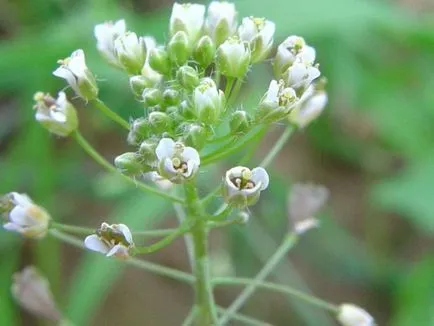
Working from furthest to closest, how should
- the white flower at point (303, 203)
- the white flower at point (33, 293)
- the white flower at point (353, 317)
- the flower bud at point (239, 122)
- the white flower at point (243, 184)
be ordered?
the white flower at point (303, 203)
the white flower at point (33, 293)
the white flower at point (353, 317)
the flower bud at point (239, 122)
the white flower at point (243, 184)

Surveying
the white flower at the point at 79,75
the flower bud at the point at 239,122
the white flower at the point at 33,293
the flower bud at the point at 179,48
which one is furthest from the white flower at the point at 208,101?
the white flower at the point at 33,293

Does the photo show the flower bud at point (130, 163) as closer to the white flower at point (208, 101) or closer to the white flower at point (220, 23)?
the white flower at point (208, 101)

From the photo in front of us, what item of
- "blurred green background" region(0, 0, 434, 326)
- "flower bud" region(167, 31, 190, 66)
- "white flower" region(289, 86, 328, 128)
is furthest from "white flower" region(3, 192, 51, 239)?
"blurred green background" region(0, 0, 434, 326)

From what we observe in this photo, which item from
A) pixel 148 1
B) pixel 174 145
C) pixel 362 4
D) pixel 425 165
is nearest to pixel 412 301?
pixel 425 165

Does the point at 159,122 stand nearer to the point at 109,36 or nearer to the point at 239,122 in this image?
the point at 239,122

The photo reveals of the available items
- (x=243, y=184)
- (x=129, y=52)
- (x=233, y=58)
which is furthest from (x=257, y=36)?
(x=243, y=184)
